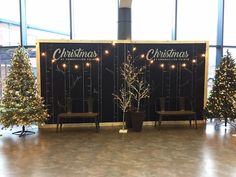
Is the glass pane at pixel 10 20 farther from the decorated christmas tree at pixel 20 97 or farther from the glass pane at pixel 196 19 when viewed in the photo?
the glass pane at pixel 196 19

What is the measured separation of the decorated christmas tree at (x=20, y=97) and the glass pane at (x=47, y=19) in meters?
2.35

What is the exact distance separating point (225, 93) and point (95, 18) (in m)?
4.82

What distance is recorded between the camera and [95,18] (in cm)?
940

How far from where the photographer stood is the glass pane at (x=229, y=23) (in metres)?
9.67

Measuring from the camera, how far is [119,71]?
8.16 metres

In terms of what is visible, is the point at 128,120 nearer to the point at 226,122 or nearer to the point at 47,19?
the point at 226,122

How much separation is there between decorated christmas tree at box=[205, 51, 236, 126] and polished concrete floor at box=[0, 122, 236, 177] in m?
0.44

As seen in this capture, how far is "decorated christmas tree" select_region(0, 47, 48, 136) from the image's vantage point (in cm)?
702

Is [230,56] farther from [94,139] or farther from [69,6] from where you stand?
[69,6]

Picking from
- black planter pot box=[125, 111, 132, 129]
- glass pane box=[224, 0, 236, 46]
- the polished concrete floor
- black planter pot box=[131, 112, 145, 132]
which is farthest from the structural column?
glass pane box=[224, 0, 236, 46]

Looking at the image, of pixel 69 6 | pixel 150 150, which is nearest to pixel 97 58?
pixel 69 6

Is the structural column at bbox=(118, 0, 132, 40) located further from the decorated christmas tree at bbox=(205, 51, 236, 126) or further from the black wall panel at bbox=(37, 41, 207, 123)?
the decorated christmas tree at bbox=(205, 51, 236, 126)

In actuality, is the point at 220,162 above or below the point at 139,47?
below

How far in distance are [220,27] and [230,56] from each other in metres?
2.27
